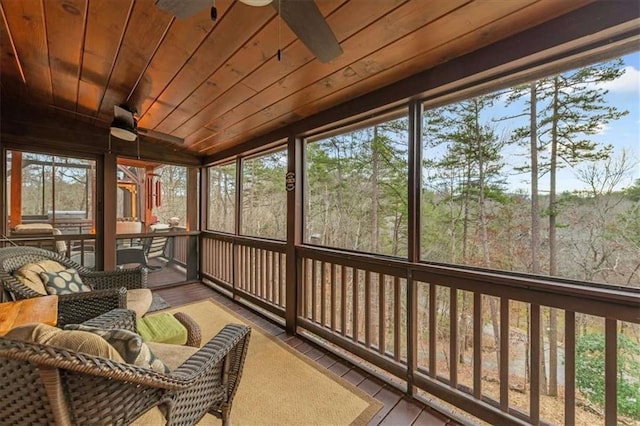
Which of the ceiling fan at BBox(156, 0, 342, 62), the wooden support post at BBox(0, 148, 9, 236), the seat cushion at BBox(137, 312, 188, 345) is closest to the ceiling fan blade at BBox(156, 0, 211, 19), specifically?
the ceiling fan at BBox(156, 0, 342, 62)

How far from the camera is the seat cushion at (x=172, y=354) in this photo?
56.2 inches

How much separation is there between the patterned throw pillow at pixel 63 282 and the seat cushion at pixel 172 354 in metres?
1.26

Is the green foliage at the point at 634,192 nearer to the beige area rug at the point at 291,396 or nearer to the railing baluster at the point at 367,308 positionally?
the railing baluster at the point at 367,308

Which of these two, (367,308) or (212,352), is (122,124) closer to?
(212,352)

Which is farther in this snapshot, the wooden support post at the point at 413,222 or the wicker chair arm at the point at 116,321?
the wooden support post at the point at 413,222

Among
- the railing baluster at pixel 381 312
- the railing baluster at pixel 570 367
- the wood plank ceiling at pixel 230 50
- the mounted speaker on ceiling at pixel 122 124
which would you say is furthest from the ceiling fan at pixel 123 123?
the railing baluster at pixel 570 367

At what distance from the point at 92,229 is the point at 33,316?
2904 millimetres

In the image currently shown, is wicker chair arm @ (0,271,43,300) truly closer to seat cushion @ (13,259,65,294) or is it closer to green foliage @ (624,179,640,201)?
seat cushion @ (13,259,65,294)

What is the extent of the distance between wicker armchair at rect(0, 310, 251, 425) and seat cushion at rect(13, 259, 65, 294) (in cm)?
158

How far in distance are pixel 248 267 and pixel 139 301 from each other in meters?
1.56

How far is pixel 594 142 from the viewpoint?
4.64ft

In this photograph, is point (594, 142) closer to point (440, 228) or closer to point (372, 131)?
point (440, 228)

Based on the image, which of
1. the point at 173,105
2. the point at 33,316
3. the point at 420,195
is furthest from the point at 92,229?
the point at 420,195

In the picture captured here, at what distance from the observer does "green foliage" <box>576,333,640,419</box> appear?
1319mm
